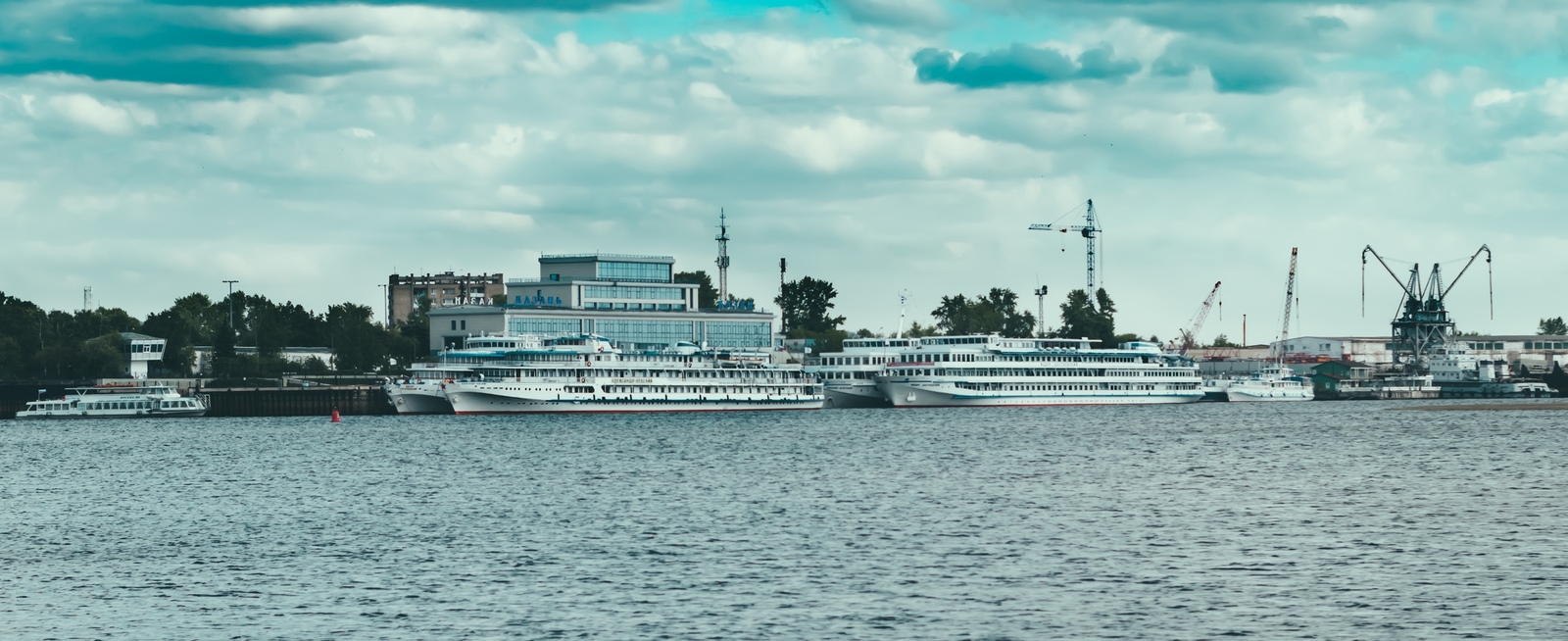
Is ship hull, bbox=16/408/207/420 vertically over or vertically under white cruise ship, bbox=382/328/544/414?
under

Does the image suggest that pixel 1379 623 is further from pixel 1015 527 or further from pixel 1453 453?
pixel 1453 453

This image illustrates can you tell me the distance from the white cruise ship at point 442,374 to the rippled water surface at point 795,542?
60562mm

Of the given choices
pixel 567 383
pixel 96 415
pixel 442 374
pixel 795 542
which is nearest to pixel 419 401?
pixel 442 374

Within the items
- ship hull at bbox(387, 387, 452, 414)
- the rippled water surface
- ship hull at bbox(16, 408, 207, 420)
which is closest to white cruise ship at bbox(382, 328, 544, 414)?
ship hull at bbox(387, 387, 452, 414)

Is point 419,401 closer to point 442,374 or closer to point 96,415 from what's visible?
point 442,374

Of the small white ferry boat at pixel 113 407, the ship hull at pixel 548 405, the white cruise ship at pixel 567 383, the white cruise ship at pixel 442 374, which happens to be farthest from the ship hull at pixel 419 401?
the small white ferry boat at pixel 113 407

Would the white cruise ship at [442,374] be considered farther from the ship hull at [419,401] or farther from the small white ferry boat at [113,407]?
the small white ferry boat at [113,407]

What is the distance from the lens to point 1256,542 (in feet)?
220

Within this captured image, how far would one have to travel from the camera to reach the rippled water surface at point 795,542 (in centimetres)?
5175

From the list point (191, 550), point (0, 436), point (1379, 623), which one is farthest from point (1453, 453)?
point (0, 436)

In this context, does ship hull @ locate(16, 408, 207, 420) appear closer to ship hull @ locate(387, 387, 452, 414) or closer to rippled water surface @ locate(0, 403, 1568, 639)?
ship hull @ locate(387, 387, 452, 414)

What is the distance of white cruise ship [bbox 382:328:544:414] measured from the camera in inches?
7475

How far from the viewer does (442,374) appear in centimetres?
19312

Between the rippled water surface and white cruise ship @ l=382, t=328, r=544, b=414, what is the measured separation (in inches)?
2384
